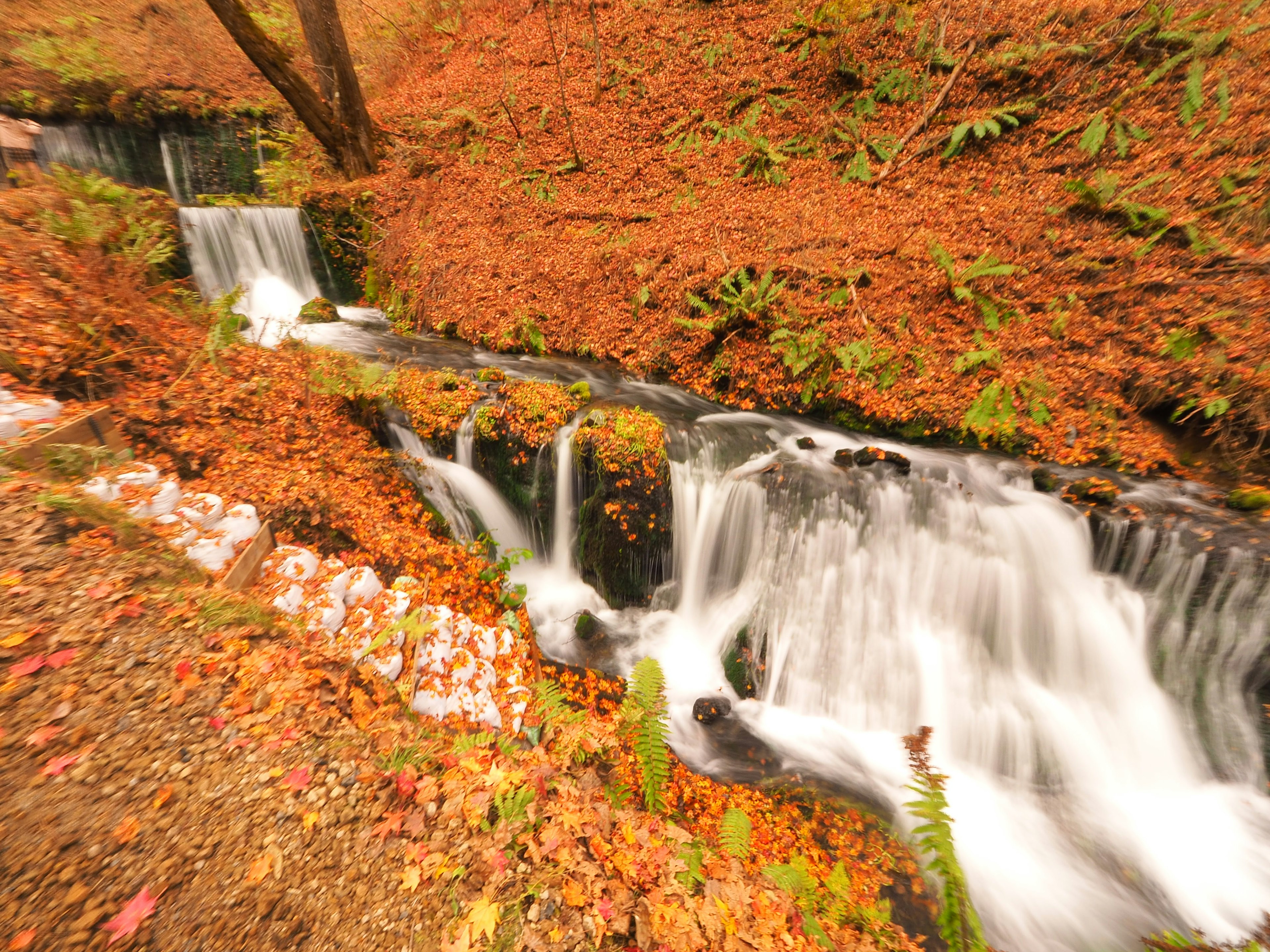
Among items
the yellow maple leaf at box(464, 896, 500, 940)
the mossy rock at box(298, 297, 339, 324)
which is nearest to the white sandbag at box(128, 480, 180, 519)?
the yellow maple leaf at box(464, 896, 500, 940)

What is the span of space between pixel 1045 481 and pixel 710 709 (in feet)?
16.9

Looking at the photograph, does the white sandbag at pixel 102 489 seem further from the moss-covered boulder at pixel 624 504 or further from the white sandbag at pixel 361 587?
the moss-covered boulder at pixel 624 504

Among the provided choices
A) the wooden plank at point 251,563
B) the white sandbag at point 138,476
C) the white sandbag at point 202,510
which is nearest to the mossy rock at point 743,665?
the wooden plank at point 251,563

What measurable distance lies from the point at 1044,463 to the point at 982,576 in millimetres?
2039

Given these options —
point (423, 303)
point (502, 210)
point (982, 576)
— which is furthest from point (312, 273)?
point (982, 576)

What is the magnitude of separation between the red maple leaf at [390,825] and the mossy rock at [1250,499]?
881 cm

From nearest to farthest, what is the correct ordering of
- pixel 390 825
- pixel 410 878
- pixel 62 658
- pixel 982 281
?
1. pixel 410 878
2. pixel 390 825
3. pixel 62 658
4. pixel 982 281

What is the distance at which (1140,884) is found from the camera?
4484 mm

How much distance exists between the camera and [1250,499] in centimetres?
548

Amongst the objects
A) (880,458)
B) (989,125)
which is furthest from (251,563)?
(989,125)

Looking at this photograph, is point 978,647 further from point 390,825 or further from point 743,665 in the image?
point 390,825

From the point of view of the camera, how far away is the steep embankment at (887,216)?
6.83 m

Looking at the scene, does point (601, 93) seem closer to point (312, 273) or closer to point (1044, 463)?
point (312, 273)

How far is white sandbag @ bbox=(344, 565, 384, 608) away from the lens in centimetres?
450
